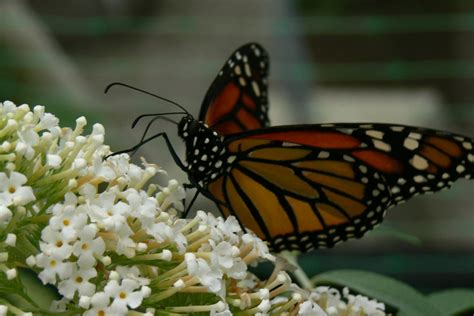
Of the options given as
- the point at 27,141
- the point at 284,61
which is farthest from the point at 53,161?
the point at 284,61

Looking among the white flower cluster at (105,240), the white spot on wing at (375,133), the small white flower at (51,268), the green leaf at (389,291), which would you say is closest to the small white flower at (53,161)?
the white flower cluster at (105,240)

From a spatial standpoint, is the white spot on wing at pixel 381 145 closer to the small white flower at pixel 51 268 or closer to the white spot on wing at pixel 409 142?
the white spot on wing at pixel 409 142

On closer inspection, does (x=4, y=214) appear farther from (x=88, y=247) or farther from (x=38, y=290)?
(x=38, y=290)

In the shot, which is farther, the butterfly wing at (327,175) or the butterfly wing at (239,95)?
the butterfly wing at (239,95)

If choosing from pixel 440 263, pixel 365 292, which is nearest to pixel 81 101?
pixel 440 263

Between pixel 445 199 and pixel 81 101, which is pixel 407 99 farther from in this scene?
pixel 81 101
